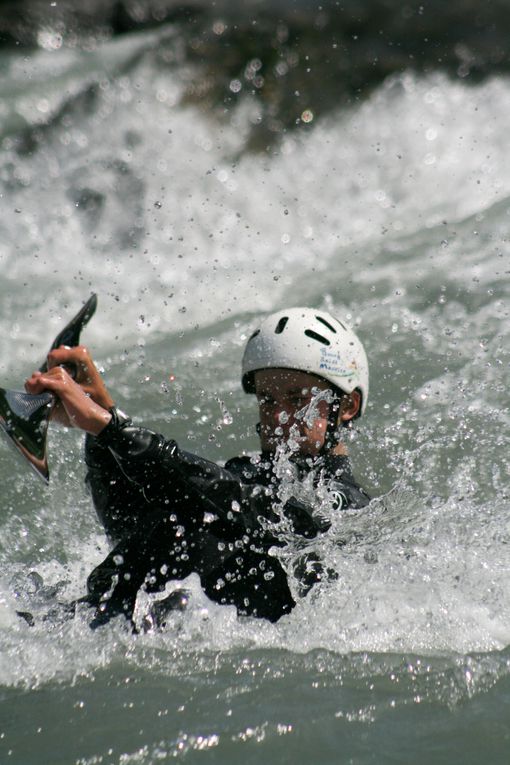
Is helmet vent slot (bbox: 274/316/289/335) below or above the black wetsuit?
above

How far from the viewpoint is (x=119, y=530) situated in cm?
449

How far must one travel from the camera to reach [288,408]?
4770mm

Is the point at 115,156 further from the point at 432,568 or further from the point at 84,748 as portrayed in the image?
the point at 84,748

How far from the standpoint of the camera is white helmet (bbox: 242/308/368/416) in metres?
4.82

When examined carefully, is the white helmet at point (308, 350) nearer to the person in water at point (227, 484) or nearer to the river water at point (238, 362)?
the person in water at point (227, 484)

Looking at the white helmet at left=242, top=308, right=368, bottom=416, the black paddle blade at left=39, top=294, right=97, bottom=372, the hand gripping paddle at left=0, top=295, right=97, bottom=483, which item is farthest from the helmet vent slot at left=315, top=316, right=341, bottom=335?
the hand gripping paddle at left=0, top=295, right=97, bottom=483

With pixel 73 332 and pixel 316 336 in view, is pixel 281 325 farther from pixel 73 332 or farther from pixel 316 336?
pixel 73 332

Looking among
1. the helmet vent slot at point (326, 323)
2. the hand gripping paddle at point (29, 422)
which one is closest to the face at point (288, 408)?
the helmet vent slot at point (326, 323)

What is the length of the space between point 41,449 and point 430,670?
5.80 feet

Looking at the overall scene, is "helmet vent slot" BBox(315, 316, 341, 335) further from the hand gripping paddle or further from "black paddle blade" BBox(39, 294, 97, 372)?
the hand gripping paddle

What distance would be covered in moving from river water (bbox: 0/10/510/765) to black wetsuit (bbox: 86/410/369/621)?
0.11m

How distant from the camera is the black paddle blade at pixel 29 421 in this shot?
378 cm

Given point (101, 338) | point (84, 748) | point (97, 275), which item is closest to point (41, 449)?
point (84, 748)

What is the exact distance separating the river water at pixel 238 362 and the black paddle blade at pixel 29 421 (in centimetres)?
86
